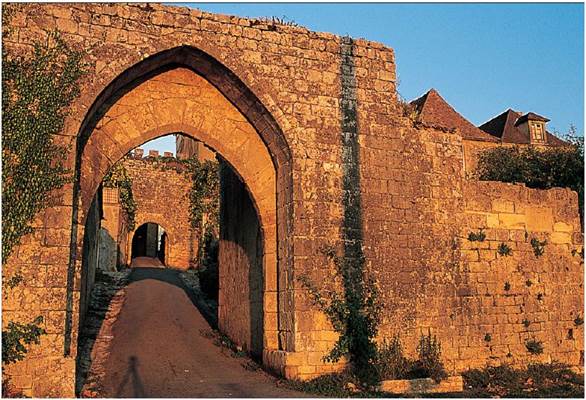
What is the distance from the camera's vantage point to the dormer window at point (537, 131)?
84.0 ft

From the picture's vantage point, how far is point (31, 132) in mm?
7359

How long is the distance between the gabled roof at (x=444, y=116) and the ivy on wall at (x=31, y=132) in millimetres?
17684

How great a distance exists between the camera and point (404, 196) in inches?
369

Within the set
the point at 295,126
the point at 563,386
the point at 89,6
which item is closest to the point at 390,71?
the point at 295,126

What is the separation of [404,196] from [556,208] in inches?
143

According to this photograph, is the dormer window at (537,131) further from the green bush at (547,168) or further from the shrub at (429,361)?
the shrub at (429,361)

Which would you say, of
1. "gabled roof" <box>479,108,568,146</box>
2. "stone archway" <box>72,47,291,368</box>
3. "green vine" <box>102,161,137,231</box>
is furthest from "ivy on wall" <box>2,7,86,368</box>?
"gabled roof" <box>479,108,568,146</box>

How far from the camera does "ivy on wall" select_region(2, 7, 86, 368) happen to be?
7.09m

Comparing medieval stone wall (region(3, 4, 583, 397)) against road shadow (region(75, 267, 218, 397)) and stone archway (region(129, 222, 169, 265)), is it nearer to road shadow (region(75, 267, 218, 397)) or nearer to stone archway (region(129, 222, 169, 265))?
road shadow (region(75, 267, 218, 397))

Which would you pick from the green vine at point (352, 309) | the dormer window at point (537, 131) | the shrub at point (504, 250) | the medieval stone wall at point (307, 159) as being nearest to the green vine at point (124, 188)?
the medieval stone wall at point (307, 159)

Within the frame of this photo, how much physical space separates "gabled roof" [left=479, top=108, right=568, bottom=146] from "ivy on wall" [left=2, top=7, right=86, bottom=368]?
68.0ft

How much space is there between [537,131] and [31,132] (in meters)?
23.4

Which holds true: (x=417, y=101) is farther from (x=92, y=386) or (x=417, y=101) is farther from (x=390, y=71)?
(x=92, y=386)

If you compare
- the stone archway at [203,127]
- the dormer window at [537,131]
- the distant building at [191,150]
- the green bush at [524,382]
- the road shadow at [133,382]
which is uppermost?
the distant building at [191,150]
